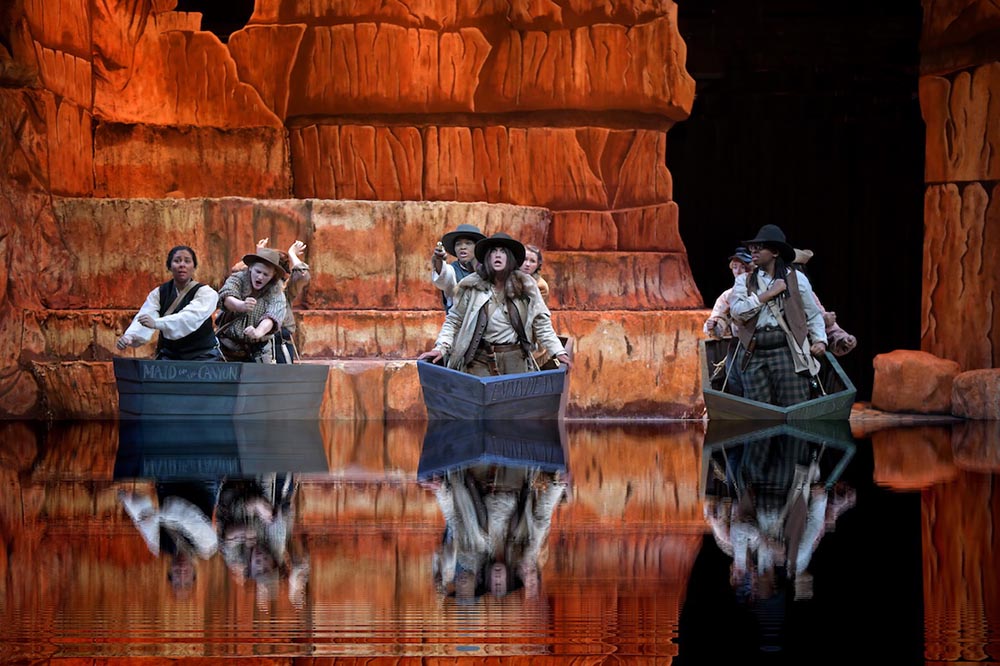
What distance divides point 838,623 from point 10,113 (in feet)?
33.9

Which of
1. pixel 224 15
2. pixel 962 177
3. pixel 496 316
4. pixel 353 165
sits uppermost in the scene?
pixel 224 15

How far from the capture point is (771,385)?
10617 mm

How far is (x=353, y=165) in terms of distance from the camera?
13.7 m

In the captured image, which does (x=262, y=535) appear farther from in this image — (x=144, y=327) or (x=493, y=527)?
(x=144, y=327)

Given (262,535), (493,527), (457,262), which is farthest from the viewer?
(457,262)

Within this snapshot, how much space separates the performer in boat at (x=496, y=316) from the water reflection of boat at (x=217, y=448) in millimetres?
1139

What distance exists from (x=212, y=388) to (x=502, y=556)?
614cm

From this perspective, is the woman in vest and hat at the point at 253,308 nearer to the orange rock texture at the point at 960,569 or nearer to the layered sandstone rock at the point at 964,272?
the orange rock texture at the point at 960,569

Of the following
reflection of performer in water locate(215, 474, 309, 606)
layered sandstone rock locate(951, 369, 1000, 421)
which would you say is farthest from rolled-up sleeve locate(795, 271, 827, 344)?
reflection of performer in water locate(215, 474, 309, 606)

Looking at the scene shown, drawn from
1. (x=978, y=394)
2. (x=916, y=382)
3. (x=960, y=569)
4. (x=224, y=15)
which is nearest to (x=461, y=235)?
(x=916, y=382)

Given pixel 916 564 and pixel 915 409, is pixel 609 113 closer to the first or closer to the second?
pixel 915 409

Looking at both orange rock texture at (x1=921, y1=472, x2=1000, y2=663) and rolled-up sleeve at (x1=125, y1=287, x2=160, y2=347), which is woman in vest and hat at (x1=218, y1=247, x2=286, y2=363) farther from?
orange rock texture at (x1=921, y1=472, x2=1000, y2=663)

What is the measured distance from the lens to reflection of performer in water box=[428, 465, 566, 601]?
13.7 feet

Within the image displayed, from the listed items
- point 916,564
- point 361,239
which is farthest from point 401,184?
point 916,564
